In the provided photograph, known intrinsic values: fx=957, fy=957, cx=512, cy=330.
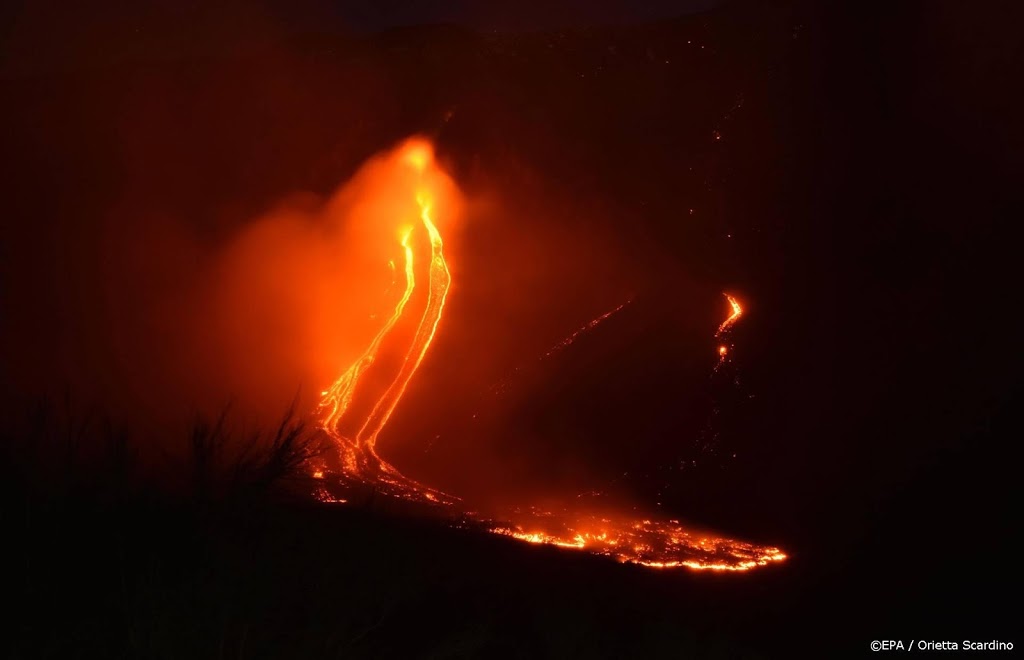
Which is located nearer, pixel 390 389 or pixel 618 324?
pixel 390 389

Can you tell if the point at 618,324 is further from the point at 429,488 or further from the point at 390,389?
the point at 429,488

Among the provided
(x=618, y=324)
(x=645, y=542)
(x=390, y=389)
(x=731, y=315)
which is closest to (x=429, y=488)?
(x=645, y=542)

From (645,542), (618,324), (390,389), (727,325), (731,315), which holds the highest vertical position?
(731,315)

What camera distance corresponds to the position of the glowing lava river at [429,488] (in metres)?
9.59

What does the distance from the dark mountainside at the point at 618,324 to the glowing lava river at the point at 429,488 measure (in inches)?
14.5

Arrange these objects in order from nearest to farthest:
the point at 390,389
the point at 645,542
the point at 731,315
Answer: the point at 645,542 → the point at 390,389 → the point at 731,315

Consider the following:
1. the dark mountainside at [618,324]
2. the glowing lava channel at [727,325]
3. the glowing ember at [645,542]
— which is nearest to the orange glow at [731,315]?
the glowing lava channel at [727,325]

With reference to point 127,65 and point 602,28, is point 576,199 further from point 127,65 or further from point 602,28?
point 127,65

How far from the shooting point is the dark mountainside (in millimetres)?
5746

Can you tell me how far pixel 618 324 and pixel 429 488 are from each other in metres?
5.86

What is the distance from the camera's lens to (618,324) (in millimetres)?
15656

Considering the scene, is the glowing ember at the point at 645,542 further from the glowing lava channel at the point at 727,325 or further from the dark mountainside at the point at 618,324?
the glowing lava channel at the point at 727,325

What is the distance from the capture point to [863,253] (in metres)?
17.4

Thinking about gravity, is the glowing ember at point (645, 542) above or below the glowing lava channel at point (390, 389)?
below
